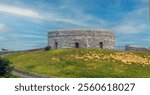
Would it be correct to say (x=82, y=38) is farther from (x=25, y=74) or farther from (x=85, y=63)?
(x=25, y=74)

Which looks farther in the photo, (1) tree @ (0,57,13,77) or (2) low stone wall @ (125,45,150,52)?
(2) low stone wall @ (125,45,150,52)

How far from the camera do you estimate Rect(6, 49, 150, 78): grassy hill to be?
157ft

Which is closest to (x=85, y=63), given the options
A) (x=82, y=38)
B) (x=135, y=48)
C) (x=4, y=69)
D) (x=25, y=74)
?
(x=25, y=74)

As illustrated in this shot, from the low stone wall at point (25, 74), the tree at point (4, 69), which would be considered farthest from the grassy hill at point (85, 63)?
the tree at point (4, 69)

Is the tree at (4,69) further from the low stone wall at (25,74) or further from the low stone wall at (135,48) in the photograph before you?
the low stone wall at (135,48)

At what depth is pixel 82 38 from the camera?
6681 cm

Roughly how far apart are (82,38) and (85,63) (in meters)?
14.8

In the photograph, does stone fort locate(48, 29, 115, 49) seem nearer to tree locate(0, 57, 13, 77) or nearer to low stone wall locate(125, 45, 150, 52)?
low stone wall locate(125, 45, 150, 52)

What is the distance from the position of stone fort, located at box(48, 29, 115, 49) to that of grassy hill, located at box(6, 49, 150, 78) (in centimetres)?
710

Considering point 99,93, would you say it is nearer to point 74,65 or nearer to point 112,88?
point 112,88

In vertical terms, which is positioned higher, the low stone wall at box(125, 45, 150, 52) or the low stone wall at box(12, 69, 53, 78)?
the low stone wall at box(125, 45, 150, 52)

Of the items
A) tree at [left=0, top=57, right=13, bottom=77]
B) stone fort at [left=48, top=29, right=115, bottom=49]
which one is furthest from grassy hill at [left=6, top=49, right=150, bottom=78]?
stone fort at [left=48, top=29, right=115, bottom=49]

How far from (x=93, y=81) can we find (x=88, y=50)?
33.1 m

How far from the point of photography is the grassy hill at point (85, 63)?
47875mm
